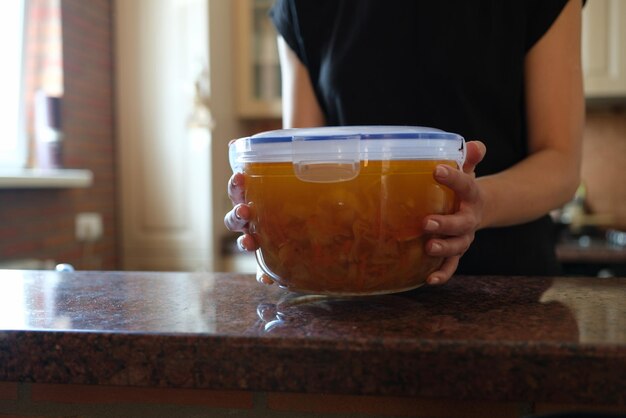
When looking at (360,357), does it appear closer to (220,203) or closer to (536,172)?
(536,172)

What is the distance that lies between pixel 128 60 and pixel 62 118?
0.48 meters

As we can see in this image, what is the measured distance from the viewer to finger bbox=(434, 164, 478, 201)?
0.54 metres

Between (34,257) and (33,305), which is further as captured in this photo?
(34,257)

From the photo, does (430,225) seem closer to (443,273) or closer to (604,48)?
(443,273)

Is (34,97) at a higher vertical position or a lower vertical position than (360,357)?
higher

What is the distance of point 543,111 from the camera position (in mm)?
882

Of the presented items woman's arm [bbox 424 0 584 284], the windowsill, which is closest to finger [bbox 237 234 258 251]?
woman's arm [bbox 424 0 584 284]

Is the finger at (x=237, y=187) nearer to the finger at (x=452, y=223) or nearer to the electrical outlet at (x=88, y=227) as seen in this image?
the finger at (x=452, y=223)

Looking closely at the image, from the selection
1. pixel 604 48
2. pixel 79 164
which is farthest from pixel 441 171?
pixel 604 48

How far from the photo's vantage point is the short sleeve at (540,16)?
858 mm

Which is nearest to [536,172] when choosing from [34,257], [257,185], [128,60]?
[257,185]

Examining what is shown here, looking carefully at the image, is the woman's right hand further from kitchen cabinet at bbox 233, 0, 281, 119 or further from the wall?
the wall

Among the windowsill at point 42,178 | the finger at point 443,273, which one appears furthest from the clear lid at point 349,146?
the windowsill at point 42,178

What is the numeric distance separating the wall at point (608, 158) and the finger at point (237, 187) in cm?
270
